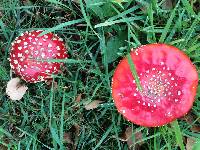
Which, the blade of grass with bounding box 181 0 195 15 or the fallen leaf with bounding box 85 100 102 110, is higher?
the blade of grass with bounding box 181 0 195 15

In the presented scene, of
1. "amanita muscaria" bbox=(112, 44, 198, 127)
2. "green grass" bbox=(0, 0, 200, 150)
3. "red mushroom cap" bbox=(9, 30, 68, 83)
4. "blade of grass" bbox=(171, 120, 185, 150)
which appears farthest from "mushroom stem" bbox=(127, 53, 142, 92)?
"red mushroom cap" bbox=(9, 30, 68, 83)

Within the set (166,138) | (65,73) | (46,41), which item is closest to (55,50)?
(46,41)

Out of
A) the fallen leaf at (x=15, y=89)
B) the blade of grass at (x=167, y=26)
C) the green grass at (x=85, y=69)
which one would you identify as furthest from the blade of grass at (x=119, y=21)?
the fallen leaf at (x=15, y=89)

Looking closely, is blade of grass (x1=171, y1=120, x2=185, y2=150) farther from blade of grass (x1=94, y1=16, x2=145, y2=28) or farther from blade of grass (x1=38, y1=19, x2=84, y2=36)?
blade of grass (x1=38, y1=19, x2=84, y2=36)

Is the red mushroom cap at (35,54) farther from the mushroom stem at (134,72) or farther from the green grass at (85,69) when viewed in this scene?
the mushroom stem at (134,72)

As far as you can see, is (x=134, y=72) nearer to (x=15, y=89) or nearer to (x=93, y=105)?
(x=93, y=105)
